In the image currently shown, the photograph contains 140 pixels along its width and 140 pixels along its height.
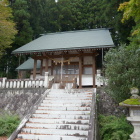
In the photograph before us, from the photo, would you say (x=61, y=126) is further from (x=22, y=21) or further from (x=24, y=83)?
(x=22, y=21)

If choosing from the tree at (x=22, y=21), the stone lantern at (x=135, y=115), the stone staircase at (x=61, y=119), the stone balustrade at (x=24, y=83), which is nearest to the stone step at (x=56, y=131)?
the stone staircase at (x=61, y=119)

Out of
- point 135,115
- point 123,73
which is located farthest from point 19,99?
point 135,115

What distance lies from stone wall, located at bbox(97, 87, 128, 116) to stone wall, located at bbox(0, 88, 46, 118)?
11.3 feet

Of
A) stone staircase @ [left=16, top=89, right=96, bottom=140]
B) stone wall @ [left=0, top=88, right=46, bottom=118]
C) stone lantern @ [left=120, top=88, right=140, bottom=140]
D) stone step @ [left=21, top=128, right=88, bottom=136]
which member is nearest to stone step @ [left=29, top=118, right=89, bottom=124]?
stone staircase @ [left=16, top=89, right=96, bottom=140]

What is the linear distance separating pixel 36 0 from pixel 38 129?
68.5 feet

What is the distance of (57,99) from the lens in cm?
788

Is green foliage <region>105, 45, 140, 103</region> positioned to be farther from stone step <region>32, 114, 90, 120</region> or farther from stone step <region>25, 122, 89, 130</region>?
stone step <region>25, 122, 89, 130</region>

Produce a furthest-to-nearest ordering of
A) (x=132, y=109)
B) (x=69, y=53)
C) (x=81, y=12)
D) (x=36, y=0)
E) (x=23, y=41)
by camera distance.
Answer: (x=81, y=12), (x=36, y=0), (x=23, y=41), (x=69, y=53), (x=132, y=109)

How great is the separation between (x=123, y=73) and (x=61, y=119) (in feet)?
10.8

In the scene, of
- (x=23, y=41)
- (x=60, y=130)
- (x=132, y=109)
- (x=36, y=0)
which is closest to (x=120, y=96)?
(x=132, y=109)

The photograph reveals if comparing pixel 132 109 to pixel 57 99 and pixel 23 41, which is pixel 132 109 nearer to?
pixel 57 99

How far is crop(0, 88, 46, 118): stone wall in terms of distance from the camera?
8664 mm

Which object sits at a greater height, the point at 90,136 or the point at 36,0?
the point at 36,0

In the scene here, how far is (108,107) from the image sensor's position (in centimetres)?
774
